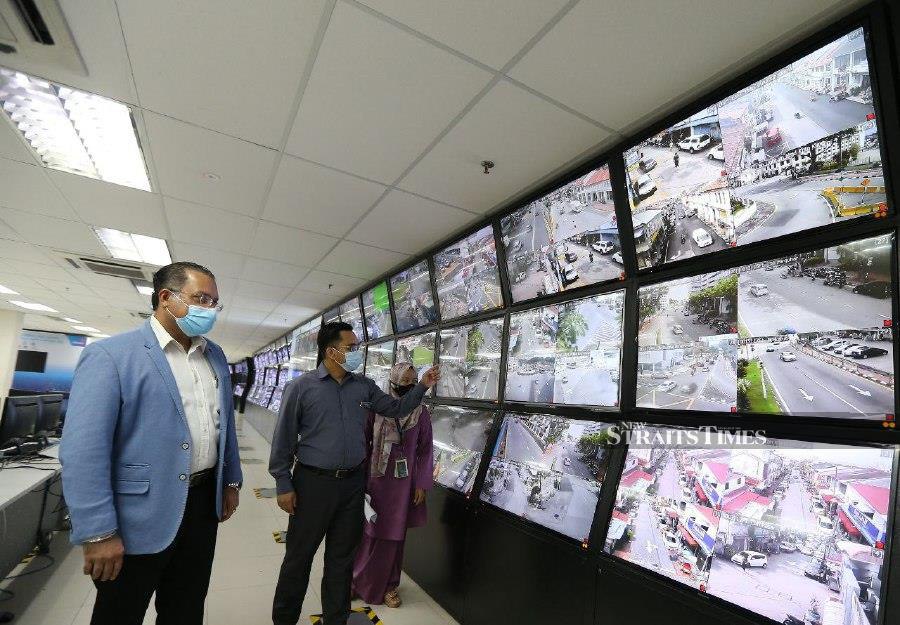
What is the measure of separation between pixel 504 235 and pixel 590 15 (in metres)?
1.62

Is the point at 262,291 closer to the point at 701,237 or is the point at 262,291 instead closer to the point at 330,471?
the point at 330,471

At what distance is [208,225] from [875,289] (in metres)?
4.40

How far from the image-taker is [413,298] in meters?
4.27

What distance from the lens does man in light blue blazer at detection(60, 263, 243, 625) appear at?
1.21 m

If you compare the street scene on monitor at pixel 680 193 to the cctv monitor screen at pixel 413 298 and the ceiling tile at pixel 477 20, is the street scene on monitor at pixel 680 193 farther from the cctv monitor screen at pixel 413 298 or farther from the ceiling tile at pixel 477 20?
the cctv monitor screen at pixel 413 298

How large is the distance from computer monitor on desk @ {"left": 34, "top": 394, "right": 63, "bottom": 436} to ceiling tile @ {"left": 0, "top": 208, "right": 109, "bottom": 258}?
1636 millimetres

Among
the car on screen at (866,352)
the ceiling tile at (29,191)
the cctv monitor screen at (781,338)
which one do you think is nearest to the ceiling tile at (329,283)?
the ceiling tile at (29,191)

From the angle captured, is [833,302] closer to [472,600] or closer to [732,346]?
[732,346]

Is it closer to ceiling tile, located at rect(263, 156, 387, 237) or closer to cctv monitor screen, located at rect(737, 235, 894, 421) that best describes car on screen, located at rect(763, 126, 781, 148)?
cctv monitor screen, located at rect(737, 235, 894, 421)

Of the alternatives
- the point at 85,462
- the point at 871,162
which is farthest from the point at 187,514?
the point at 871,162

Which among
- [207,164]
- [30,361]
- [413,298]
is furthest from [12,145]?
[30,361]

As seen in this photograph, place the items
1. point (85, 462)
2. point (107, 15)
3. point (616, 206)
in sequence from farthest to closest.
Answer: point (616, 206), point (107, 15), point (85, 462)

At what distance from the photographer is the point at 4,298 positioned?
895cm

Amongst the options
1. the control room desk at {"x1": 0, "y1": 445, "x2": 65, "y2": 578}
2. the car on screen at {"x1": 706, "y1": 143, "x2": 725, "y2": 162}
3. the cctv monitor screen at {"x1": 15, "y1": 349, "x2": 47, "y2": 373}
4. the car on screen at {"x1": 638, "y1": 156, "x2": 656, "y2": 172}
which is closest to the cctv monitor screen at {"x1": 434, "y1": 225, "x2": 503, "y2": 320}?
the car on screen at {"x1": 638, "y1": 156, "x2": 656, "y2": 172}
